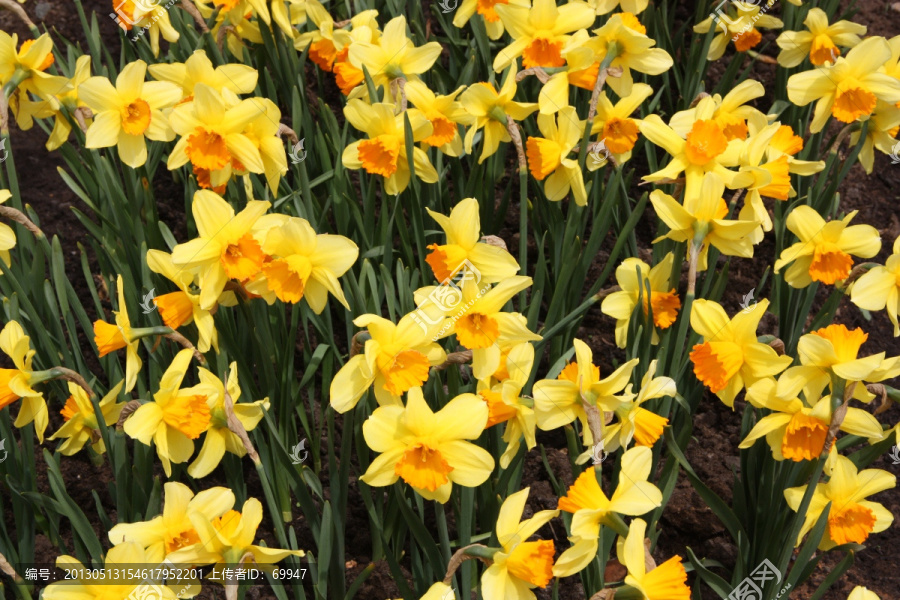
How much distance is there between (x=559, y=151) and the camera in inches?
99.7

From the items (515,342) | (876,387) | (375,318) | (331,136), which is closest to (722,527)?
(876,387)

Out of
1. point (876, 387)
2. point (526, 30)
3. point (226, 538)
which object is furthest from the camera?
point (526, 30)

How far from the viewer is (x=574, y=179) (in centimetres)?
256

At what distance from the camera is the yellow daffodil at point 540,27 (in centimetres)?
274

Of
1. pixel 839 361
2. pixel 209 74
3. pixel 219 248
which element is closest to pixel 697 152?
pixel 839 361

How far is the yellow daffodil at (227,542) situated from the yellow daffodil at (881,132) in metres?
2.41

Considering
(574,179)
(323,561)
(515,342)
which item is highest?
(574,179)

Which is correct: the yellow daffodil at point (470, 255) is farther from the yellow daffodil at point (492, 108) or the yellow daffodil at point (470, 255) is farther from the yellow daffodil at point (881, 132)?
the yellow daffodil at point (881, 132)

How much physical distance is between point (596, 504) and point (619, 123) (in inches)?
57.8

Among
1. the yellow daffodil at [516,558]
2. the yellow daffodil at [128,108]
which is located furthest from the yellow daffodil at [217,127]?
the yellow daffodil at [516,558]

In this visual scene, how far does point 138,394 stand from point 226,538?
1015mm

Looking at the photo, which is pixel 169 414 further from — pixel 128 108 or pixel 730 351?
pixel 730 351

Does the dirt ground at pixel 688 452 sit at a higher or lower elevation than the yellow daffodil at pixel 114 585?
lower

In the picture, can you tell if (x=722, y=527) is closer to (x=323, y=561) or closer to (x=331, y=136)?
(x=323, y=561)
